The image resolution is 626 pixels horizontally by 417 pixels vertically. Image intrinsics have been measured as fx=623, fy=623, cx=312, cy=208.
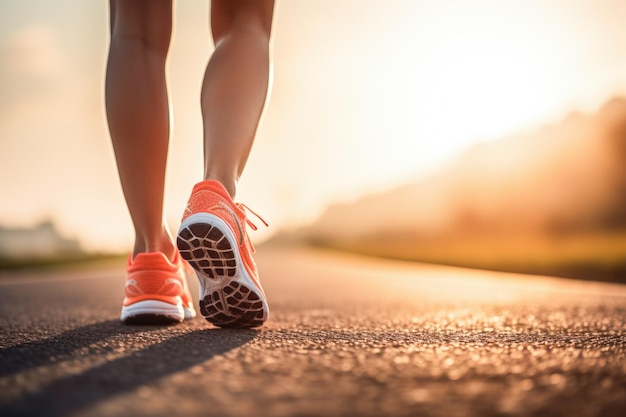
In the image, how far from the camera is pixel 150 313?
1.93m

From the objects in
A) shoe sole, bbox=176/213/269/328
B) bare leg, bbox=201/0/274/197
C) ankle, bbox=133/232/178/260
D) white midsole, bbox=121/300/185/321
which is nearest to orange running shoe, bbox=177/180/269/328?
shoe sole, bbox=176/213/269/328

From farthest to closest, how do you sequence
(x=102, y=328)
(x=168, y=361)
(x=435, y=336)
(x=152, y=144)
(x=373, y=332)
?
1. (x=152, y=144)
2. (x=102, y=328)
3. (x=373, y=332)
4. (x=435, y=336)
5. (x=168, y=361)

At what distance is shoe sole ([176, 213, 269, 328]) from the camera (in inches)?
65.4

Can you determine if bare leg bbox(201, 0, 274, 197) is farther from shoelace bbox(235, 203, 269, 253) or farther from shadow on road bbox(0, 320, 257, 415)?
shadow on road bbox(0, 320, 257, 415)

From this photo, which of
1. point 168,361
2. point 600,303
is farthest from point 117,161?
point 600,303

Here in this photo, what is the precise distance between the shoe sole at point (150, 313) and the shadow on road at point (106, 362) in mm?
51

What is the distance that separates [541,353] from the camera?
51.9 inches

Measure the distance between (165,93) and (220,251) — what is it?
0.71m

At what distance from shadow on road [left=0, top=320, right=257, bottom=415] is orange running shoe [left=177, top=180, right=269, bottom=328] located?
0.21ft

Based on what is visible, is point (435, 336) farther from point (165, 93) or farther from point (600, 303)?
point (600, 303)

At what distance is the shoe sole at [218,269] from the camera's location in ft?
5.45

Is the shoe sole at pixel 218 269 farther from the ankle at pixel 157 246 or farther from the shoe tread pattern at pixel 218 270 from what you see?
the ankle at pixel 157 246

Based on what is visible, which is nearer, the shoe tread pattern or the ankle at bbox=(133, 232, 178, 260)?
the shoe tread pattern

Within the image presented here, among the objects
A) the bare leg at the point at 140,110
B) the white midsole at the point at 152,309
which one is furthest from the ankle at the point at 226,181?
the white midsole at the point at 152,309
